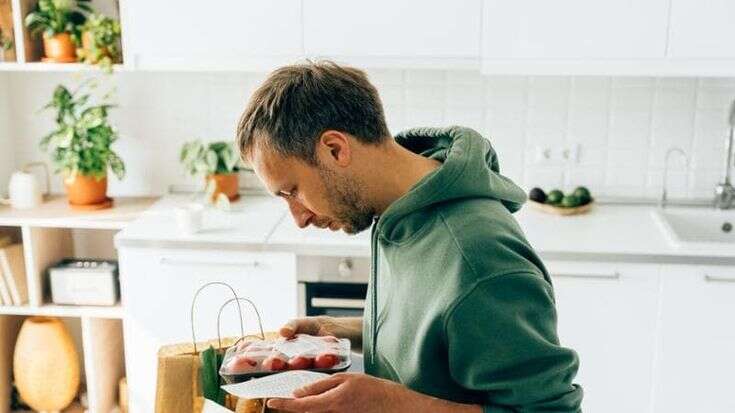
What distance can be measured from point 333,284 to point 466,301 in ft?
5.06

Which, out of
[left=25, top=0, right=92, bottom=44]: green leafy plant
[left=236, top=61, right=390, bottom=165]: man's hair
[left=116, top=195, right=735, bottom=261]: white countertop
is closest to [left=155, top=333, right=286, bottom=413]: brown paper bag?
[left=236, top=61, right=390, bottom=165]: man's hair

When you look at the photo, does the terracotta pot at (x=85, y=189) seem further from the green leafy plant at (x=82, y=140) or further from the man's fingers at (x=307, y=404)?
the man's fingers at (x=307, y=404)

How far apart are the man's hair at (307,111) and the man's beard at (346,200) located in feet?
0.16

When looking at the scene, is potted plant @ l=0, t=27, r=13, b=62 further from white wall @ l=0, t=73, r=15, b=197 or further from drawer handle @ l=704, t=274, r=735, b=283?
drawer handle @ l=704, t=274, r=735, b=283

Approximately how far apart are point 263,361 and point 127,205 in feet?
6.18

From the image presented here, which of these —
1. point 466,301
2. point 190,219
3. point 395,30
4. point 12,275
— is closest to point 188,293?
point 190,219

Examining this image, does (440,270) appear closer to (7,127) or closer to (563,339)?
(563,339)

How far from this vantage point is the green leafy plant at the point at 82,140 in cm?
294

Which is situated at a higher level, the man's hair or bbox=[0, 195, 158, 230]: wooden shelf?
the man's hair

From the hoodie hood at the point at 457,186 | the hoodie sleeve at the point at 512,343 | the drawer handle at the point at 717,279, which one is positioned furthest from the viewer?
the drawer handle at the point at 717,279

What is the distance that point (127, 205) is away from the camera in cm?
312

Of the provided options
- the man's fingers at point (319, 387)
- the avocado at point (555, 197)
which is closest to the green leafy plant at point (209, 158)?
the avocado at point (555, 197)

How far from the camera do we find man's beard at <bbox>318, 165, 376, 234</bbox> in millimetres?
1388

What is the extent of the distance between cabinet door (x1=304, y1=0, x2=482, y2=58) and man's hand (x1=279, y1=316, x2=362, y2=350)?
1.27 meters
